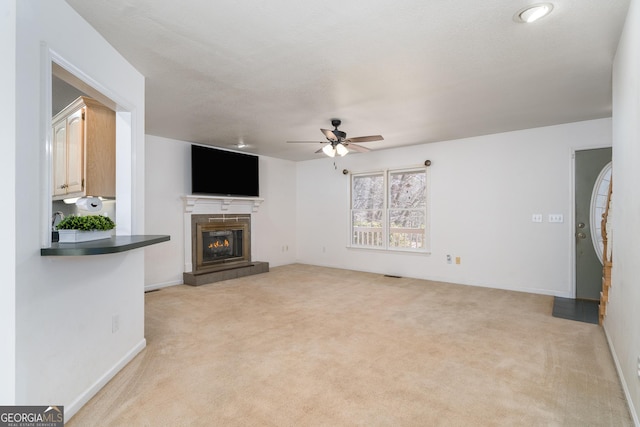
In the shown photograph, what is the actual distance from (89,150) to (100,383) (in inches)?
73.9

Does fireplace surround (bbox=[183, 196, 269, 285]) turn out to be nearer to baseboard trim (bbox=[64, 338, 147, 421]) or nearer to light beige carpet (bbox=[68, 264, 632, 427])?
light beige carpet (bbox=[68, 264, 632, 427])

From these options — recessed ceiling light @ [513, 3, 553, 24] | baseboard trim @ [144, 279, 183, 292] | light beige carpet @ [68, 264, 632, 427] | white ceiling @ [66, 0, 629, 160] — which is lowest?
light beige carpet @ [68, 264, 632, 427]

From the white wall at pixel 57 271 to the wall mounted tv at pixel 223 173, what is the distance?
10.2 ft

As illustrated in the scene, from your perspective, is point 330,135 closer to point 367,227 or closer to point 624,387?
point 367,227

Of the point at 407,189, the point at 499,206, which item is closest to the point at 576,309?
the point at 499,206

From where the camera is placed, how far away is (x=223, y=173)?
6172 millimetres

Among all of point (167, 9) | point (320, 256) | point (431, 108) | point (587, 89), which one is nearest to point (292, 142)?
point (431, 108)

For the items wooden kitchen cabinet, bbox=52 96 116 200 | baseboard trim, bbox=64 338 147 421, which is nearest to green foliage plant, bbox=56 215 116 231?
wooden kitchen cabinet, bbox=52 96 116 200

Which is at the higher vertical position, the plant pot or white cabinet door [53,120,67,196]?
white cabinet door [53,120,67,196]

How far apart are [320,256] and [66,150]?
5.20m

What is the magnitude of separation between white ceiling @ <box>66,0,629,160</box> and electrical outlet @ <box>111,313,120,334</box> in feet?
6.71

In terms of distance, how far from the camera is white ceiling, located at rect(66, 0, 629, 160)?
6.75 feet

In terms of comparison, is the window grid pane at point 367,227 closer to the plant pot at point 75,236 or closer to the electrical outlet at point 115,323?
the electrical outlet at point 115,323

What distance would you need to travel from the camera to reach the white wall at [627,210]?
1916mm
